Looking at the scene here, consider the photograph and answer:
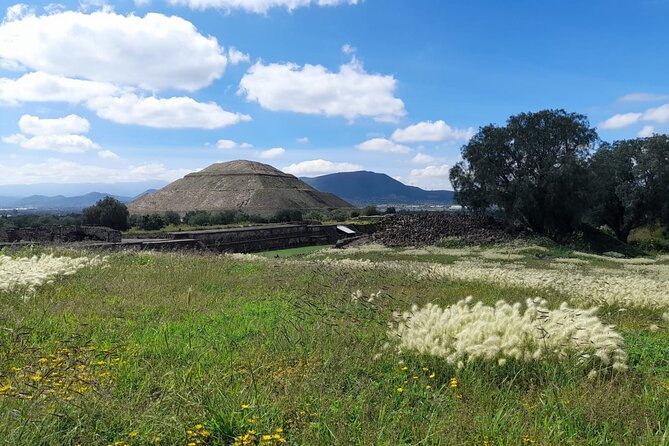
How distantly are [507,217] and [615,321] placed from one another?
32512 millimetres

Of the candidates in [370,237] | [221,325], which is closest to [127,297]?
[221,325]

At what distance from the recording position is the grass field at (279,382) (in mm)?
3764

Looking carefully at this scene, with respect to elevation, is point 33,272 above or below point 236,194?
below

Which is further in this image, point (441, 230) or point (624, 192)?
point (624, 192)

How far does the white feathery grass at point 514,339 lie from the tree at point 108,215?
2066 inches

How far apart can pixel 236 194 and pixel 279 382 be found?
12478cm

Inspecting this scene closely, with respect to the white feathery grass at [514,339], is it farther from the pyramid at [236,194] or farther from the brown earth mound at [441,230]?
the pyramid at [236,194]

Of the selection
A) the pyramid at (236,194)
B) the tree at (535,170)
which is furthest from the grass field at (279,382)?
the pyramid at (236,194)

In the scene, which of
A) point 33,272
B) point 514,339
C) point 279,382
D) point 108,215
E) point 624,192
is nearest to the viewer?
point 279,382

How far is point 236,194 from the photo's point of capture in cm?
12694

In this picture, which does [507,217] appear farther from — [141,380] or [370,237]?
[141,380]

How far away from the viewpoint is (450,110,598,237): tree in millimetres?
37969

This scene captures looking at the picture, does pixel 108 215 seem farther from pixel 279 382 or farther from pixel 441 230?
pixel 279 382

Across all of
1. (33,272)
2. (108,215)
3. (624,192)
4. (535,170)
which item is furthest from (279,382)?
(108,215)
